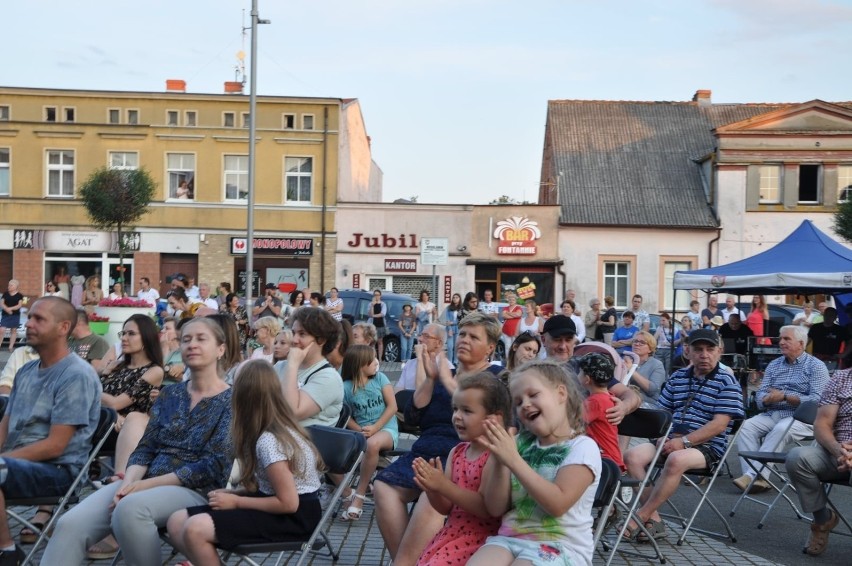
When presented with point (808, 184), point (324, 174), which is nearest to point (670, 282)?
point (808, 184)

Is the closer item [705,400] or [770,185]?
[705,400]

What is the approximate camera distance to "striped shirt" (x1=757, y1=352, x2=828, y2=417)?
954 centimetres

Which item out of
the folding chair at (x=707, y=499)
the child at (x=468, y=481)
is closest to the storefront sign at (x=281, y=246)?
the folding chair at (x=707, y=499)

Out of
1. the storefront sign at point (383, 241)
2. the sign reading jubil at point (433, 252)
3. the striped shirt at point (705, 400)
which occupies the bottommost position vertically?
the striped shirt at point (705, 400)

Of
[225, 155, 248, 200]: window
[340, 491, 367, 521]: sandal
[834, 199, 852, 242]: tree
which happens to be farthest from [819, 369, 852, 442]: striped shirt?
[225, 155, 248, 200]: window

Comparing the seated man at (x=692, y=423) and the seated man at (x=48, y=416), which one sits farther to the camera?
the seated man at (x=692, y=423)

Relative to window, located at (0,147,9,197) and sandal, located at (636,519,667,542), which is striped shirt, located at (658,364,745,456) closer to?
sandal, located at (636,519,667,542)

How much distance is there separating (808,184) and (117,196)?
23879 millimetres

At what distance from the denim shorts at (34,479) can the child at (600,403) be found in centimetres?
300

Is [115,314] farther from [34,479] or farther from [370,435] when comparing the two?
[34,479]

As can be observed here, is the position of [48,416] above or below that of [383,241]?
below

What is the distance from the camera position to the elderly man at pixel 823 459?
726cm

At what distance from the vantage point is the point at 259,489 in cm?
514

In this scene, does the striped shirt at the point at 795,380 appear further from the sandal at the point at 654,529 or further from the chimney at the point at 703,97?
the chimney at the point at 703,97
